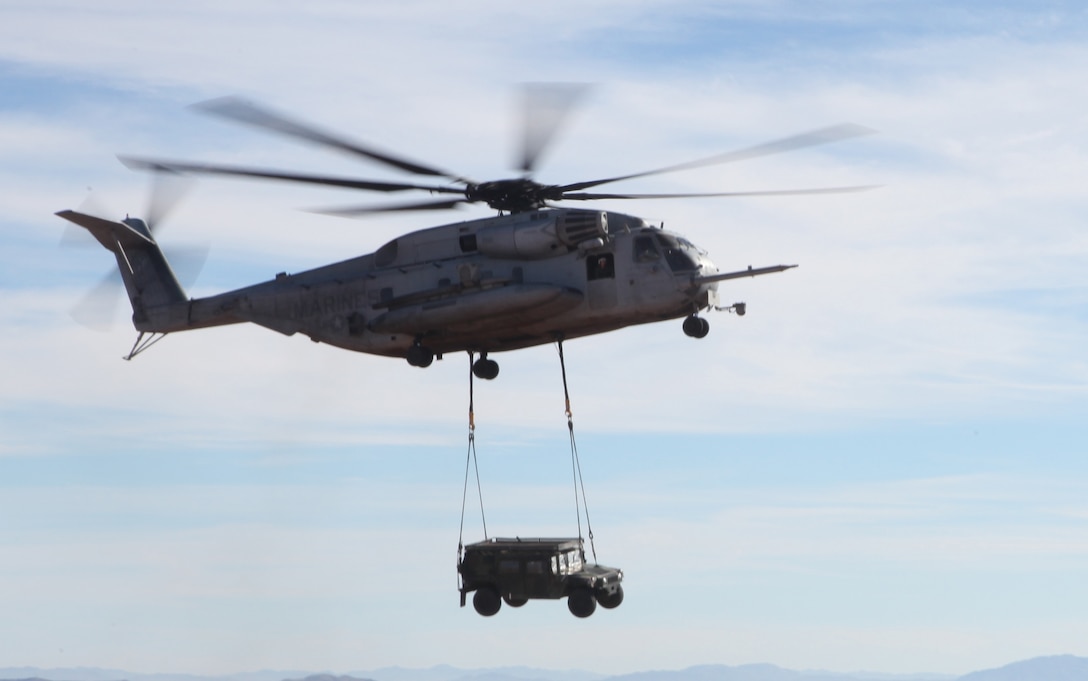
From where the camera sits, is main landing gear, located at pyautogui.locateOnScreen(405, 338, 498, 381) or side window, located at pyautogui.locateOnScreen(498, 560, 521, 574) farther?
main landing gear, located at pyautogui.locateOnScreen(405, 338, 498, 381)

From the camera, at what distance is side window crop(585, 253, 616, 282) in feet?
109

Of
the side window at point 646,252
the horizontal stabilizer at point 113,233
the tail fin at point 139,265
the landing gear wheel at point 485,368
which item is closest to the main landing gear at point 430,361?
the landing gear wheel at point 485,368

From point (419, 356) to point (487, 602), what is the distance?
219 inches

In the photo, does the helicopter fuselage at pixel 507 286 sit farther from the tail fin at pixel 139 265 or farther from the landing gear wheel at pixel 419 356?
the tail fin at pixel 139 265

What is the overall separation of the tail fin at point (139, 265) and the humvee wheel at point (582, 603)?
44.8ft

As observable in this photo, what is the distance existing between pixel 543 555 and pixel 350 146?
9033mm

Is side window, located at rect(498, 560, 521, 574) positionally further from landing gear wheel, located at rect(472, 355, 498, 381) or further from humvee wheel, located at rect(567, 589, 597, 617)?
landing gear wheel, located at rect(472, 355, 498, 381)

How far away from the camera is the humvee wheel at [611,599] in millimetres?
33031

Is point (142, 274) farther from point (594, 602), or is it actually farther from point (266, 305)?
point (594, 602)

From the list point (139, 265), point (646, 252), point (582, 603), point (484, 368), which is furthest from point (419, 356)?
point (139, 265)

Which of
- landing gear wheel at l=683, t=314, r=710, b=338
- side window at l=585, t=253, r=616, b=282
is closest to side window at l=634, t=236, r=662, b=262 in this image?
side window at l=585, t=253, r=616, b=282

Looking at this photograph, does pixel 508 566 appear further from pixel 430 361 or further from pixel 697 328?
pixel 697 328

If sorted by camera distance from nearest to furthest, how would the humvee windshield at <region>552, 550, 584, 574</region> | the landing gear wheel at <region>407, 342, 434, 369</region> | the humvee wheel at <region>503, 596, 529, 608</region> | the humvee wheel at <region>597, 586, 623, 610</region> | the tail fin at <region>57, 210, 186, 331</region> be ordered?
the humvee windshield at <region>552, 550, 584, 574</region> → the humvee wheel at <region>503, 596, 529, 608</region> → the humvee wheel at <region>597, 586, 623, 610</region> → the landing gear wheel at <region>407, 342, 434, 369</region> → the tail fin at <region>57, 210, 186, 331</region>

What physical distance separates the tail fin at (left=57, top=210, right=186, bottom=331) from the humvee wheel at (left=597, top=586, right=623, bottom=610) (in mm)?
13812
